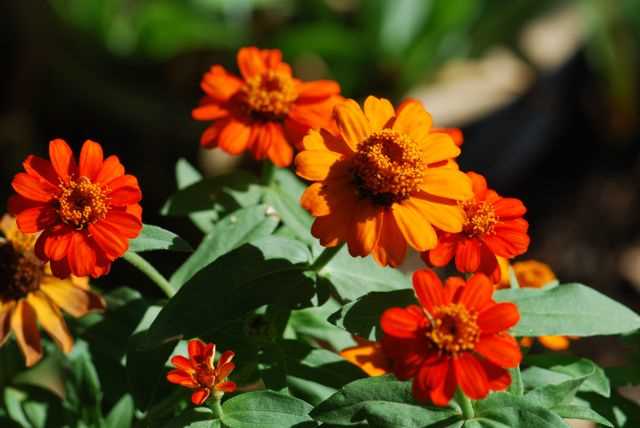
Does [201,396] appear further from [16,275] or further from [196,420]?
[16,275]

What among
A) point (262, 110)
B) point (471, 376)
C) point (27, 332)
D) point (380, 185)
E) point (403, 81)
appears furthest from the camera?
point (403, 81)

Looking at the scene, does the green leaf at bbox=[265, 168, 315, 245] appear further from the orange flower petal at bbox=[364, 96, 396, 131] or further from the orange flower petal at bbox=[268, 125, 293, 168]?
the orange flower petal at bbox=[364, 96, 396, 131]

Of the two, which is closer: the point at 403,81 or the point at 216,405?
the point at 216,405

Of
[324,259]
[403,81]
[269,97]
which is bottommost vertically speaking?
[324,259]

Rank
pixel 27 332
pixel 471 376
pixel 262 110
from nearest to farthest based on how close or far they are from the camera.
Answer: pixel 471 376
pixel 27 332
pixel 262 110

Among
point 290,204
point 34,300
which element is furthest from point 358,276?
point 34,300

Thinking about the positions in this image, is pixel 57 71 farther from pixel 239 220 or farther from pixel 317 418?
pixel 317 418

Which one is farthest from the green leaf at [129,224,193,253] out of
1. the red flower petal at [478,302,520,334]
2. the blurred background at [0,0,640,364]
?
the blurred background at [0,0,640,364]

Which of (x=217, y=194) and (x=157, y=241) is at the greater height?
(x=217, y=194)
